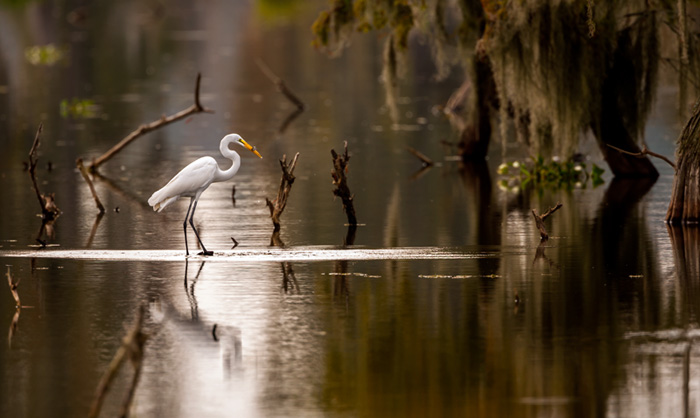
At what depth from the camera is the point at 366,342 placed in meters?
11.6

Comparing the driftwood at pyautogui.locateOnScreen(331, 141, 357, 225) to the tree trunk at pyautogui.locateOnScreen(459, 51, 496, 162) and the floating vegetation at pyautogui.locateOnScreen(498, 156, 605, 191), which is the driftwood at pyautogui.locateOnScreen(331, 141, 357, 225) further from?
the floating vegetation at pyautogui.locateOnScreen(498, 156, 605, 191)

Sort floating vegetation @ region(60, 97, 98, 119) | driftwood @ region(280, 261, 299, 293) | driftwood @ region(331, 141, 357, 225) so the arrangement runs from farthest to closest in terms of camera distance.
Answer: floating vegetation @ region(60, 97, 98, 119)
driftwood @ region(331, 141, 357, 225)
driftwood @ region(280, 261, 299, 293)

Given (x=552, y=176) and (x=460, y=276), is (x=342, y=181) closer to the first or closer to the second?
(x=460, y=276)

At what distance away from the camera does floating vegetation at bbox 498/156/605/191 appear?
77.7ft

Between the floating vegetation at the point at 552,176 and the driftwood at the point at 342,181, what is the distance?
17.6 feet

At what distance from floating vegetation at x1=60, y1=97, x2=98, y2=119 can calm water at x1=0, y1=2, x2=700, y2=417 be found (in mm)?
8543

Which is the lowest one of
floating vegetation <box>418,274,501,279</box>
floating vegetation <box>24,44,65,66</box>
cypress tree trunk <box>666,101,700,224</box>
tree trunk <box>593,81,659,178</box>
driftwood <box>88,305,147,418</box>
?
driftwood <box>88,305,147,418</box>

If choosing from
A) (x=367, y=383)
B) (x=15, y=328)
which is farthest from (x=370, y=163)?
(x=367, y=383)

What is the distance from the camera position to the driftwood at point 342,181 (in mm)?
17750

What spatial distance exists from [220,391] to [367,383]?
3.55 ft

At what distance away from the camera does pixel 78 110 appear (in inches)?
1575

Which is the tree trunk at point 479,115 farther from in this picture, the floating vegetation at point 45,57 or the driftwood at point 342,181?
the floating vegetation at point 45,57

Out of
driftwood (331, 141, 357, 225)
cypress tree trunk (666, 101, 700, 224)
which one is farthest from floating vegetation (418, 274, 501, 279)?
cypress tree trunk (666, 101, 700, 224)

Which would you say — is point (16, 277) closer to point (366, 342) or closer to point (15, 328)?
point (15, 328)
